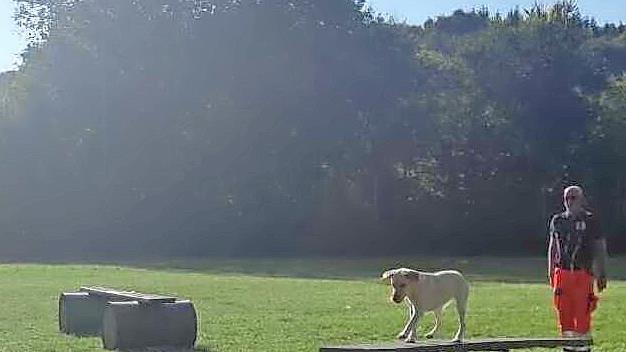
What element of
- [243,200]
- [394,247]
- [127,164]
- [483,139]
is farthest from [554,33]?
[127,164]

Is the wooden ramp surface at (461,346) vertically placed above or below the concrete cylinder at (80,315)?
below

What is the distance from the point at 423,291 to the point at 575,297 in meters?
1.58

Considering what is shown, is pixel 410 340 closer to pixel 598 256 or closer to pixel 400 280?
pixel 400 280

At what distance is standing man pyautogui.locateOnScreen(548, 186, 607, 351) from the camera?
38.5 feet

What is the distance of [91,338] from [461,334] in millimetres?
5384

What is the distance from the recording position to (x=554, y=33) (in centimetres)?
4762

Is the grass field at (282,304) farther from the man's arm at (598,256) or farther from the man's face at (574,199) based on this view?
the man's face at (574,199)

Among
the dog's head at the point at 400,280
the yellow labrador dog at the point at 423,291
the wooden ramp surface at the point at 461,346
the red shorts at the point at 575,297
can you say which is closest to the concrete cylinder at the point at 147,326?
the yellow labrador dog at the point at 423,291

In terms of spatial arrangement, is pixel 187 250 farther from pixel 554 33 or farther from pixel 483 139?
pixel 554 33

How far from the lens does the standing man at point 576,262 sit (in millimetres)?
11727

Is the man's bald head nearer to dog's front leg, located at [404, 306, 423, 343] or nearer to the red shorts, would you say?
the red shorts

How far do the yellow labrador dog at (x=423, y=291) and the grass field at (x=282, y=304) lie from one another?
237cm

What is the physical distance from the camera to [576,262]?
11.8m

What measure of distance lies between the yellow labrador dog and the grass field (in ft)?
7.77
